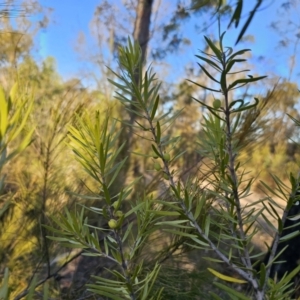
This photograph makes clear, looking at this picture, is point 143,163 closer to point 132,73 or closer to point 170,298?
point 170,298

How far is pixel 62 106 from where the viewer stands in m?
0.84

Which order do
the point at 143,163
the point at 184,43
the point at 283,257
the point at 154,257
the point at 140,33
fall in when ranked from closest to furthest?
the point at 154,257, the point at 283,257, the point at 143,163, the point at 140,33, the point at 184,43

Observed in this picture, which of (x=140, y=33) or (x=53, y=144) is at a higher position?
(x=140, y=33)

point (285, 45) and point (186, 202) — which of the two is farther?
point (285, 45)

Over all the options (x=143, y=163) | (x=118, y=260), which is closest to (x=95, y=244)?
(x=118, y=260)

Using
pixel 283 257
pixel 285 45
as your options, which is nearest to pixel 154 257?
pixel 283 257

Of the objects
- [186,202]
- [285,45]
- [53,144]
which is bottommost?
[53,144]

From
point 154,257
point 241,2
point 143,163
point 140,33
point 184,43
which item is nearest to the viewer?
point 241,2

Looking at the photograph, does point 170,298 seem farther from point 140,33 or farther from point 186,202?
point 140,33

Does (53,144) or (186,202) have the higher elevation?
(186,202)

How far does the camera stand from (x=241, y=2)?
35 cm

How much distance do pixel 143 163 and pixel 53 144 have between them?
0.98 meters

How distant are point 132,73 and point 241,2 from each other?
0.54 ft

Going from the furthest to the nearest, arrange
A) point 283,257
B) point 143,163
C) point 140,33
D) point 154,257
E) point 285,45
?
point 140,33, point 285,45, point 143,163, point 283,257, point 154,257
